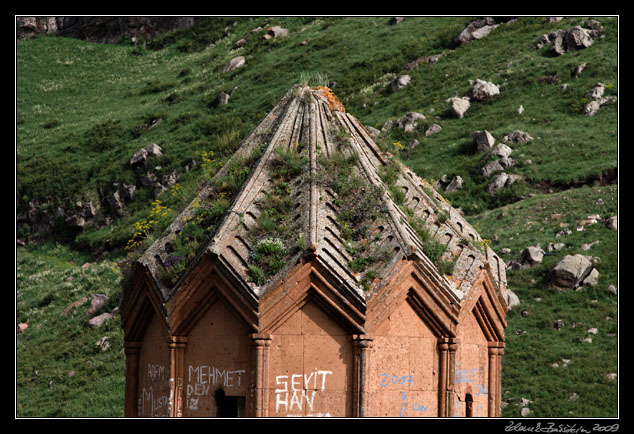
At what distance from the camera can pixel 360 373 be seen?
8750 mm

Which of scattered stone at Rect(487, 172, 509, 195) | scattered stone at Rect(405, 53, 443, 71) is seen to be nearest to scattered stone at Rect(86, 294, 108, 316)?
scattered stone at Rect(487, 172, 509, 195)

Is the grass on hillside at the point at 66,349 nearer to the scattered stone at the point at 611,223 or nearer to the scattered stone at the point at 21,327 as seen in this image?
the scattered stone at the point at 21,327

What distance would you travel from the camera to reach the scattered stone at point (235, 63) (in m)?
65.3

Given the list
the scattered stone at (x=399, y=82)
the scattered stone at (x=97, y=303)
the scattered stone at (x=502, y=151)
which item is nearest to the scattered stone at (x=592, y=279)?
the scattered stone at (x=502, y=151)

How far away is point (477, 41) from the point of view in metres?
56.6

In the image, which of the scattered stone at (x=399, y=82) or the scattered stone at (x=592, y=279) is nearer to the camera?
the scattered stone at (x=592, y=279)

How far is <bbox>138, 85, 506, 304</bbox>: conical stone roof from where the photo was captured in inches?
356

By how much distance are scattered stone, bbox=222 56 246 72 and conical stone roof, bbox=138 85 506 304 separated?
55.3m

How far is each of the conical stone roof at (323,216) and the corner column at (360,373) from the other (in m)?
0.50

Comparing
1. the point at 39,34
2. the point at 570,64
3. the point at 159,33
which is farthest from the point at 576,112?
the point at 39,34

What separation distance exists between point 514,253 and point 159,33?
59.2 m

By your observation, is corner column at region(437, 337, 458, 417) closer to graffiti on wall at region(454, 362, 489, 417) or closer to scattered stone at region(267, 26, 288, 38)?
graffiti on wall at region(454, 362, 489, 417)

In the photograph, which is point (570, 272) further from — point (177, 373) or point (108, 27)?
point (108, 27)

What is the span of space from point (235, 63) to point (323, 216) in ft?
190
